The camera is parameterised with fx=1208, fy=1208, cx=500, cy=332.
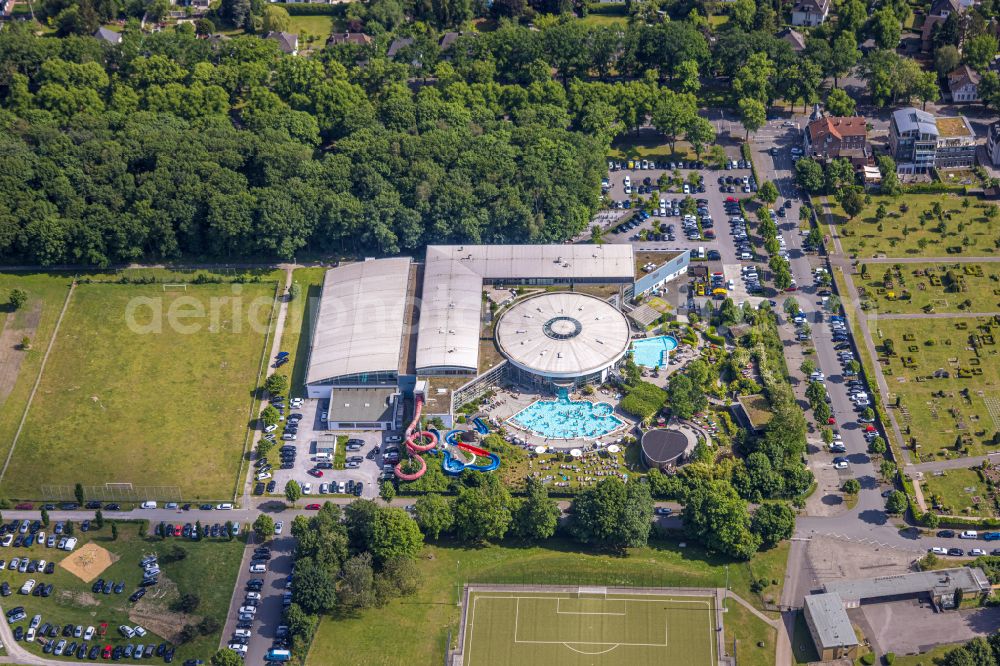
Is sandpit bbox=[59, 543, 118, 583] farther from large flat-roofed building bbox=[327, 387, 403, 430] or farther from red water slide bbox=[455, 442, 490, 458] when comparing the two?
red water slide bbox=[455, 442, 490, 458]

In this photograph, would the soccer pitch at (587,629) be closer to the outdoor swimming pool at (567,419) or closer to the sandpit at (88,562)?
the outdoor swimming pool at (567,419)

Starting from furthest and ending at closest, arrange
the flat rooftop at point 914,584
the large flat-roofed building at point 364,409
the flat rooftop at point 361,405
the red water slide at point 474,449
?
the flat rooftop at point 361,405 < the large flat-roofed building at point 364,409 < the red water slide at point 474,449 < the flat rooftop at point 914,584

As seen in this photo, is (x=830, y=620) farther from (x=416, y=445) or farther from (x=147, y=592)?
(x=147, y=592)

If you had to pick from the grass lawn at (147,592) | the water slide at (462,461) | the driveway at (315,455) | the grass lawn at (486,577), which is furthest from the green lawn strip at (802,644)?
the grass lawn at (147,592)

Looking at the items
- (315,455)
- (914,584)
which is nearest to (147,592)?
(315,455)

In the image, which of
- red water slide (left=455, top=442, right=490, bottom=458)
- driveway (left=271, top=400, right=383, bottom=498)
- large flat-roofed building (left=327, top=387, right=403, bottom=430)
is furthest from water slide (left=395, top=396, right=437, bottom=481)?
driveway (left=271, top=400, right=383, bottom=498)

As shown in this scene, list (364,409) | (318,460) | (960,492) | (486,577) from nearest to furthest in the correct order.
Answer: (486,577) < (960,492) < (318,460) < (364,409)

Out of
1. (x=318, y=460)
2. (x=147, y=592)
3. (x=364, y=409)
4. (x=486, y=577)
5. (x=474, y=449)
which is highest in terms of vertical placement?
(x=364, y=409)
